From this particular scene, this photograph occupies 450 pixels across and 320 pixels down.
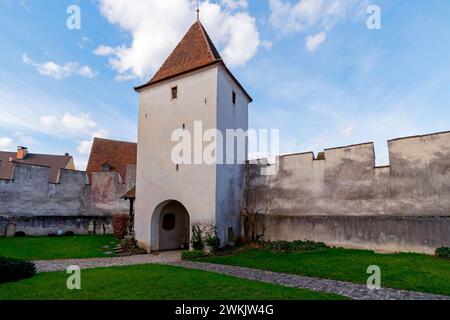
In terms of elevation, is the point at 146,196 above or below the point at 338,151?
below

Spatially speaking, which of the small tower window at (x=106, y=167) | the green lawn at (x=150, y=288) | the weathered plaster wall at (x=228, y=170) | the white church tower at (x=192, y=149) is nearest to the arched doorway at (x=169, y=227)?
the white church tower at (x=192, y=149)

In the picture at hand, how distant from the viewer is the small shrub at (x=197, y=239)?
1195 cm

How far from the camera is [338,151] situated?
13.0 meters

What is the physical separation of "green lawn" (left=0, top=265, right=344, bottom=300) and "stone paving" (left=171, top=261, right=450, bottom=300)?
22.8 inches

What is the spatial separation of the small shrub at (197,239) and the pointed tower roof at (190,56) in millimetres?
7177

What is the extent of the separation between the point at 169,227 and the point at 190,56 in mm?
8600

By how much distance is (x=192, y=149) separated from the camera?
12961 mm

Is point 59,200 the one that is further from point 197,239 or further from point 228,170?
point 228,170

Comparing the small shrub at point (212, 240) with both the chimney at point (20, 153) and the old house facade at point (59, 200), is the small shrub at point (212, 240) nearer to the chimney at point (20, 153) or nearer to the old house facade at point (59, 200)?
the old house facade at point (59, 200)

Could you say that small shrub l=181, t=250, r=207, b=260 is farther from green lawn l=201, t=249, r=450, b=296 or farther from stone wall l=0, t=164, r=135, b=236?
stone wall l=0, t=164, r=135, b=236

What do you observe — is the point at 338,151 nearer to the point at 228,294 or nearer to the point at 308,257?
the point at 308,257
